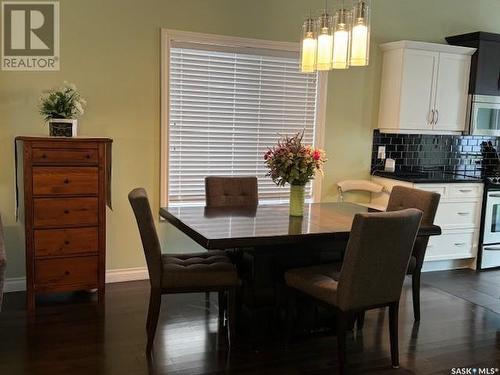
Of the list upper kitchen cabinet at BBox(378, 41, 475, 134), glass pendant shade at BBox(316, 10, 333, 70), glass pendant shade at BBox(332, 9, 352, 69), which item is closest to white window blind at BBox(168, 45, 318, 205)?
upper kitchen cabinet at BBox(378, 41, 475, 134)

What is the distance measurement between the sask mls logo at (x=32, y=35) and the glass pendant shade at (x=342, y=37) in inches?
87.9

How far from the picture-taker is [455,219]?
191 inches

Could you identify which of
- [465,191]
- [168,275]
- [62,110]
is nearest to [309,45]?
[168,275]

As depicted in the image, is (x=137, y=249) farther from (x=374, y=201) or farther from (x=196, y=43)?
(x=374, y=201)

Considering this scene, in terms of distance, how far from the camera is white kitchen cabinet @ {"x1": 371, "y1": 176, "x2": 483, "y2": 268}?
15.7 ft

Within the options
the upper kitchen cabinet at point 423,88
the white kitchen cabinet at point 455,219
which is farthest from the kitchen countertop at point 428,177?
the upper kitchen cabinet at point 423,88

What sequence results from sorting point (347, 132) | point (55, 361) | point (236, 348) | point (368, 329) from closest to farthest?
point (55, 361) → point (236, 348) → point (368, 329) → point (347, 132)

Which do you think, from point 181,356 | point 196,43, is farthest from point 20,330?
point 196,43

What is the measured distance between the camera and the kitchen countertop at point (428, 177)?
470 centimetres

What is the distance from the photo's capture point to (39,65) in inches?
150

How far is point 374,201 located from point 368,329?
6.48ft

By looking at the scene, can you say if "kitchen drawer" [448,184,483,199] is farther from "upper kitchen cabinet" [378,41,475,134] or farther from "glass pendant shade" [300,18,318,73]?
"glass pendant shade" [300,18,318,73]

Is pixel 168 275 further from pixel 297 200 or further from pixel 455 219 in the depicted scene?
pixel 455 219
